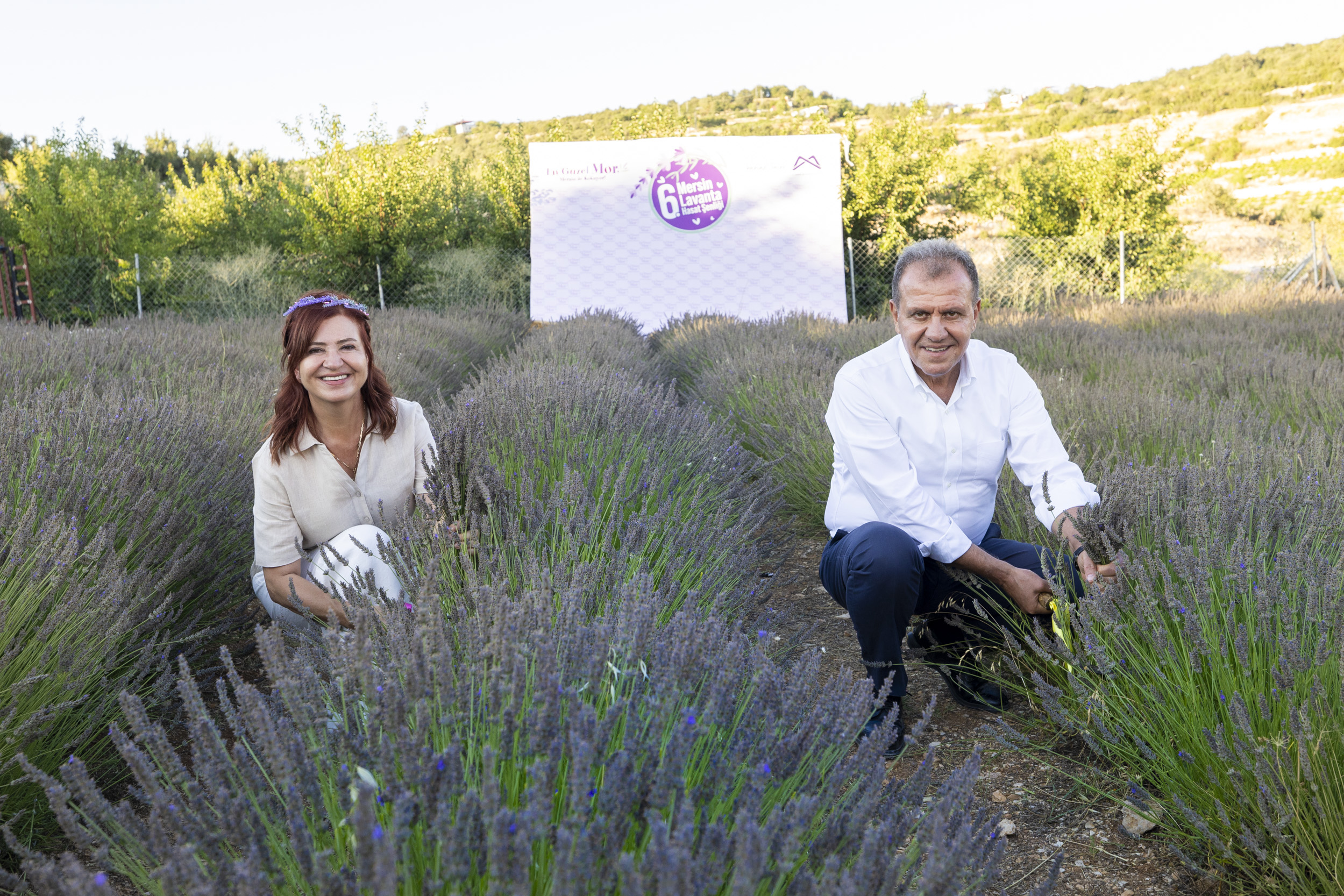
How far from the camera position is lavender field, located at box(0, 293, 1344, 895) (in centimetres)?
88

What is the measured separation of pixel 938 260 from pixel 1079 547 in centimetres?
79

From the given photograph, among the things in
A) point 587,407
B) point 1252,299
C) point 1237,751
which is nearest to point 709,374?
point 587,407

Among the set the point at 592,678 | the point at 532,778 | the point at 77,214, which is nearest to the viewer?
the point at 532,778

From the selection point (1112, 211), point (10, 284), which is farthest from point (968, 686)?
point (1112, 211)

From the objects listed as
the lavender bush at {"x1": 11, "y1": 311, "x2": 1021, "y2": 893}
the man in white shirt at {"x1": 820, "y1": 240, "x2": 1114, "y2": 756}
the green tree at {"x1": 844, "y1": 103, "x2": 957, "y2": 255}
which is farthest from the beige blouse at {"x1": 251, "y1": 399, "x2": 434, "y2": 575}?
the green tree at {"x1": 844, "y1": 103, "x2": 957, "y2": 255}

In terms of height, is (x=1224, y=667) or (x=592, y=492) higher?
(x=592, y=492)

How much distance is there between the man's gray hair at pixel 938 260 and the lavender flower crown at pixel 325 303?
1426 millimetres

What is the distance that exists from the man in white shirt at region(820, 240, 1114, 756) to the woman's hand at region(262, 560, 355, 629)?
1.22 meters

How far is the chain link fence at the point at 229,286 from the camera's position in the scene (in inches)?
522

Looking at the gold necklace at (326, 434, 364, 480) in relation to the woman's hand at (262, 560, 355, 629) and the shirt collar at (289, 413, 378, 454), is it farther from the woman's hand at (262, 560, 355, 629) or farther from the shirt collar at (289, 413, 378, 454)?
the woman's hand at (262, 560, 355, 629)

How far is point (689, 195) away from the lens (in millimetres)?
14555

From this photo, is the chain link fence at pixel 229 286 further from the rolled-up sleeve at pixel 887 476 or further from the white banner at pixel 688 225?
the rolled-up sleeve at pixel 887 476

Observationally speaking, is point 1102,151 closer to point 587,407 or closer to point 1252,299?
point 1252,299

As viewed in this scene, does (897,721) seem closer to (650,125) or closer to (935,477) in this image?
(935,477)
